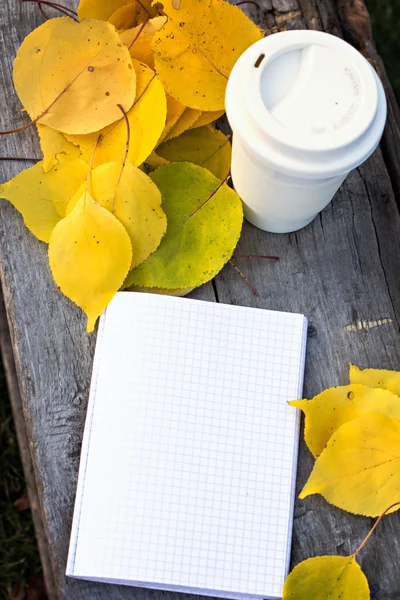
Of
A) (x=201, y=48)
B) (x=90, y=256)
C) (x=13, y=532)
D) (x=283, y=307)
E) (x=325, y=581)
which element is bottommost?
(x=13, y=532)

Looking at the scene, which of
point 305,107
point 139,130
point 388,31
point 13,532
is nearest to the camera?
point 305,107

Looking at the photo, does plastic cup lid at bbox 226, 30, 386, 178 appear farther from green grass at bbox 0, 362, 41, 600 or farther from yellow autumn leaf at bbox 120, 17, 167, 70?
green grass at bbox 0, 362, 41, 600

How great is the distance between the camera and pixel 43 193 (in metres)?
0.57

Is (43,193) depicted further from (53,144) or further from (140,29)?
(140,29)

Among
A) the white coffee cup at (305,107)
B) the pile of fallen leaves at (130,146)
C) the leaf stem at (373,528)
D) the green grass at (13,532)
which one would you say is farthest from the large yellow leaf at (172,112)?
the green grass at (13,532)

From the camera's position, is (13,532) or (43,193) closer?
(43,193)

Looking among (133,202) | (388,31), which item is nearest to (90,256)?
(133,202)

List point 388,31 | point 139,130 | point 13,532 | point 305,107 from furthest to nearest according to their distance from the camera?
point 388,31 → point 13,532 → point 139,130 → point 305,107

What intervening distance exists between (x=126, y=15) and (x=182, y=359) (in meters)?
0.35

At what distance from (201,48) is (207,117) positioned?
0.06 meters

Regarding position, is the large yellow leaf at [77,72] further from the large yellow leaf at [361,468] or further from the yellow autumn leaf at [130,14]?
the large yellow leaf at [361,468]

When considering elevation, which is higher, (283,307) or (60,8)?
(60,8)

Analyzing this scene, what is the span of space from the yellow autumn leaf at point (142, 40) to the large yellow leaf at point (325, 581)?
50cm

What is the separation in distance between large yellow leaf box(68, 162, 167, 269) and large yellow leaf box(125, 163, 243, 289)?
0.06 ft
